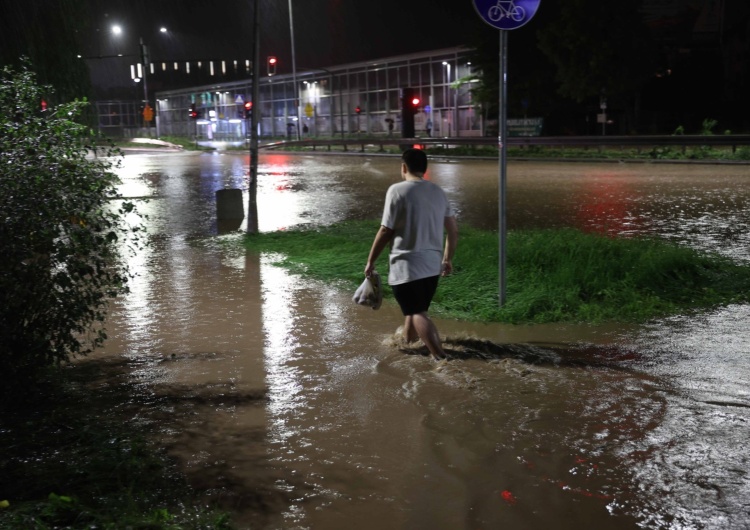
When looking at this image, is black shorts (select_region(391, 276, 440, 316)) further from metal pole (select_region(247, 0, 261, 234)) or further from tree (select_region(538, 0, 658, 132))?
tree (select_region(538, 0, 658, 132))

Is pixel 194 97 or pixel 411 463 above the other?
pixel 194 97

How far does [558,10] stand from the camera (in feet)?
154

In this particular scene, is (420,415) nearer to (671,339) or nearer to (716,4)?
(671,339)

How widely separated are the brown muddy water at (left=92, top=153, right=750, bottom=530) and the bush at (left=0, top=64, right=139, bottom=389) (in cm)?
90

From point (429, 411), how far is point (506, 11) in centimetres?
431

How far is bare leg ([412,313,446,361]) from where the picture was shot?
6.71 meters

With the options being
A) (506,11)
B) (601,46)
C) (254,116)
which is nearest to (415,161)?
(506,11)

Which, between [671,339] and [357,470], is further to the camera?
[671,339]

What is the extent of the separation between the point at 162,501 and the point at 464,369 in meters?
3.01

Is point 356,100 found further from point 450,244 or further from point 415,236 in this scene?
point 415,236

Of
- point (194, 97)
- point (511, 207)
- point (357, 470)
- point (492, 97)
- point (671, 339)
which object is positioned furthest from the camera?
point (194, 97)

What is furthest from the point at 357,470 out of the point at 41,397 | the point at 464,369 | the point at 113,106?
the point at 113,106

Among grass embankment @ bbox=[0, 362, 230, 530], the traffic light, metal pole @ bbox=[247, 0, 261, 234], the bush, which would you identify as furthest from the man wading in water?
the traffic light

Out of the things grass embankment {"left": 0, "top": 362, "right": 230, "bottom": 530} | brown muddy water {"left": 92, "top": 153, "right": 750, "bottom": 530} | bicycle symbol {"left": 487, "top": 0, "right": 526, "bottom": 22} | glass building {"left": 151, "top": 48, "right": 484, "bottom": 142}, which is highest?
glass building {"left": 151, "top": 48, "right": 484, "bottom": 142}
